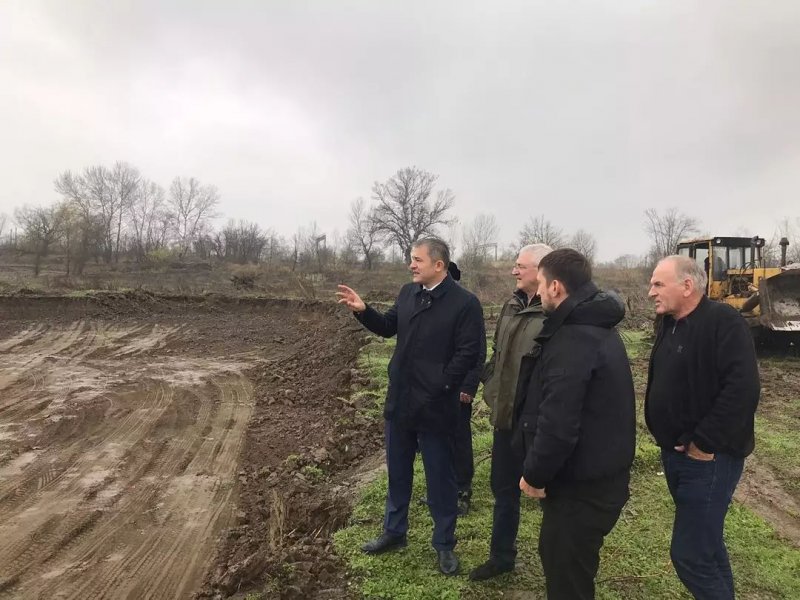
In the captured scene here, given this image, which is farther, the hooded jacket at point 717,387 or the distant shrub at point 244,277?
the distant shrub at point 244,277

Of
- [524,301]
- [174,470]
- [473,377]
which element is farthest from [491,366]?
[174,470]

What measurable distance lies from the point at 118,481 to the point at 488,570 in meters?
4.38

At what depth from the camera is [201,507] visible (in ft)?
17.4

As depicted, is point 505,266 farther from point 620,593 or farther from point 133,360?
point 620,593

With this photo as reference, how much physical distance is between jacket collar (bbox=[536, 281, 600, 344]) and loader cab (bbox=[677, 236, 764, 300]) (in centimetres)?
1268

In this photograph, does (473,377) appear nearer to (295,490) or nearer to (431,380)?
(431,380)

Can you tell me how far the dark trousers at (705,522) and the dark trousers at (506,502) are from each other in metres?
0.97

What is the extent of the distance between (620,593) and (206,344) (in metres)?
14.3

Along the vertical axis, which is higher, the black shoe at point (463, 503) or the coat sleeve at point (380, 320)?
the coat sleeve at point (380, 320)

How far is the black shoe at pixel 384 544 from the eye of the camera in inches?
142

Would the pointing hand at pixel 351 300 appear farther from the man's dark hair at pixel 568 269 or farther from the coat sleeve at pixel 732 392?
the coat sleeve at pixel 732 392

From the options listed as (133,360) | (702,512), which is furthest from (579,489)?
(133,360)

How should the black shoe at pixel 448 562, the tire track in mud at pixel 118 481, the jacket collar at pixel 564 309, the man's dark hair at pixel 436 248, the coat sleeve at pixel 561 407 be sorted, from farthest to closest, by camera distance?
1. the tire track in mud at pixel 118 481
2. the man's dark hair at pixel 436 248
3. the black shoe at pixel 448 562
4. the jacket collar at pixel 564 309
5. the coat sleeve at pixel 561 407

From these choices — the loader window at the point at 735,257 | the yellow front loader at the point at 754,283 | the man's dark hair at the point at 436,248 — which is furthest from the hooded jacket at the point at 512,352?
the loader window at the point at 735,257
